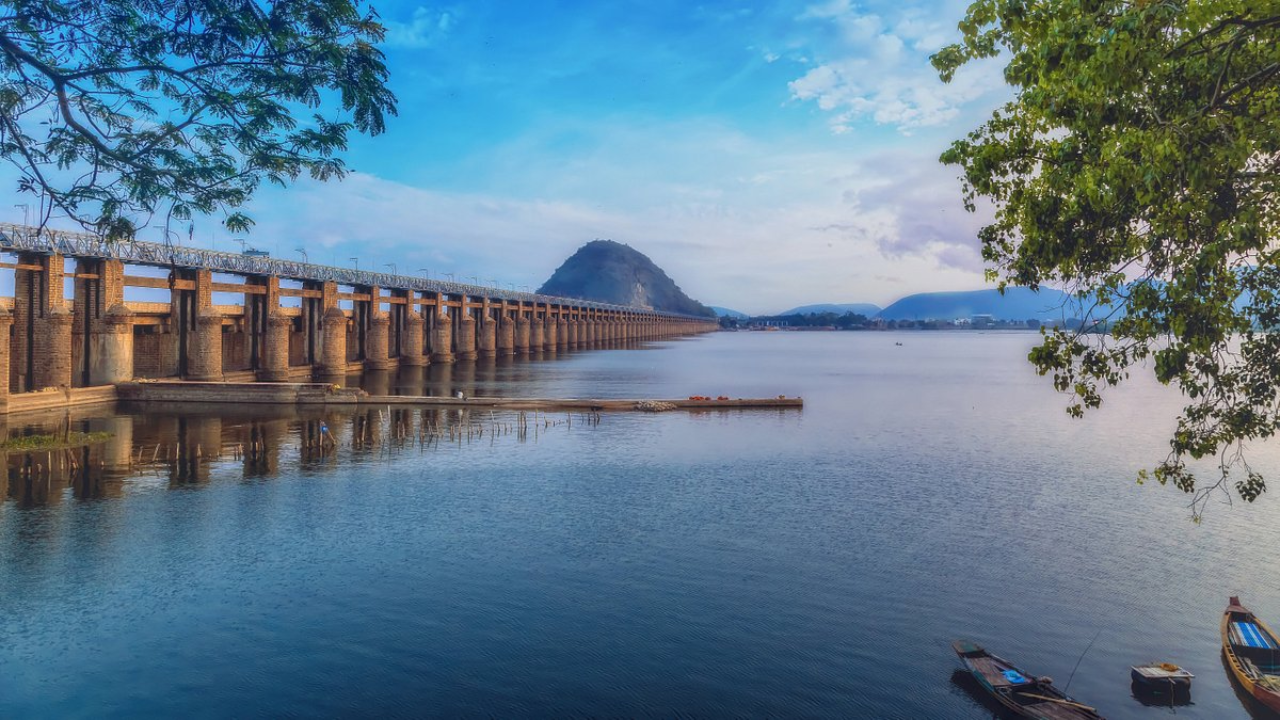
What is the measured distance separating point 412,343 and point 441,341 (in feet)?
30.1

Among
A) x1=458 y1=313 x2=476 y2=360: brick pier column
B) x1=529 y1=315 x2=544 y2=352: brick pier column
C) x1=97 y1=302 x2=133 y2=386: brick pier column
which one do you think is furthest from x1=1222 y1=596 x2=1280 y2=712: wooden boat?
x1=529 y1=315 x2=544 y2=352: brick pier column

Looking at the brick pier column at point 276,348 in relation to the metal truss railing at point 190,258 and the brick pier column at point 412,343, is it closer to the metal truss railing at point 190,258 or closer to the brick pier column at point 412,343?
the metal truss railing at point 190,258

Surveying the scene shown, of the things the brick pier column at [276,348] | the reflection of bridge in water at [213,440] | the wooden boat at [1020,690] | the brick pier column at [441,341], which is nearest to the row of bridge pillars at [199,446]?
the reflection of bridge in water at [213,440]

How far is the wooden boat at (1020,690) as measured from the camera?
17891mm

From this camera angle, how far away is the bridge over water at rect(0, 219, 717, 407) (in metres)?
62.7

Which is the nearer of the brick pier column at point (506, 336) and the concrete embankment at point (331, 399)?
the concrete embankment at point (331, 399)

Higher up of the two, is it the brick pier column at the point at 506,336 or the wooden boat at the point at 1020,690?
the brick pier column at the point at 506,336

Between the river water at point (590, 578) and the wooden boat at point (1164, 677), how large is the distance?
52 cm

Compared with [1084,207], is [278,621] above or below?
below

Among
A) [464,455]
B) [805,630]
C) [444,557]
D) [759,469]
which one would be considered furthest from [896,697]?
[464,455]

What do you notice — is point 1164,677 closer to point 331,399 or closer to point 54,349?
point 331,399

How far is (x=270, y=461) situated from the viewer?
4650 centimetres

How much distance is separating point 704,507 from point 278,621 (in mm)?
20086

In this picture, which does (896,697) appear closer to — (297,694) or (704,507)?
(297,694)
